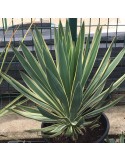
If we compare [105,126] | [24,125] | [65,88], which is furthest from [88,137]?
[24,125]

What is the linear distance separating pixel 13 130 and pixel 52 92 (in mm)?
1051

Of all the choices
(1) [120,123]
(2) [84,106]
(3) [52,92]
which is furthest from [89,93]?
(1) [120,123]

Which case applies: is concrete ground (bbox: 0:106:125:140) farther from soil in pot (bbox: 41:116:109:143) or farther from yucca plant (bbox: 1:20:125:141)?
yucca plant (bbox: 1:20:125:141)

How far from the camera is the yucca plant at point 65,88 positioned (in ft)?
7.02

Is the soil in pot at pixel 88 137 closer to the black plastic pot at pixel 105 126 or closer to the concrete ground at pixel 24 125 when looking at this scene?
the black plastic pot at pixel 105 126

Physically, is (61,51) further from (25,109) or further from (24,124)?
(24,124)

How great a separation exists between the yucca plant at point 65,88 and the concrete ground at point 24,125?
2.46 feet

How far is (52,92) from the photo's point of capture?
2.25 meters

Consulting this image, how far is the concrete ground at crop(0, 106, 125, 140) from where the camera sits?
10.0 ft

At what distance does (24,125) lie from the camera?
126 inches

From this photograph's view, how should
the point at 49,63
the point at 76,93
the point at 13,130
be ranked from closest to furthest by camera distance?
the point at 76,93
the point at 49,63
the point at 13,130

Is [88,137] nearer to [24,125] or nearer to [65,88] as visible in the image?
[65,88]

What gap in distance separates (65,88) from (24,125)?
3.66ft

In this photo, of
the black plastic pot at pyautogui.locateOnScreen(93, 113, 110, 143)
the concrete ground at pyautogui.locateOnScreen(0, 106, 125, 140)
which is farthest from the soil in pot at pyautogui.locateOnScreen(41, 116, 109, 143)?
the concrete ground at pyautogui.locateOnScreen(0, 106, 125, 140)
